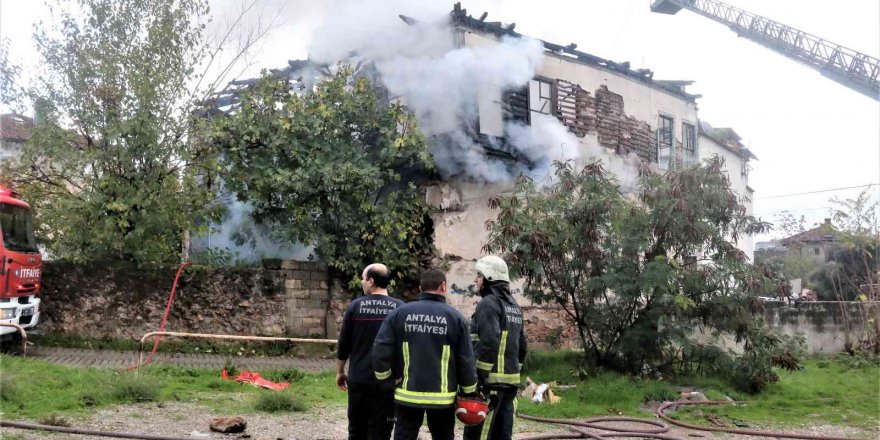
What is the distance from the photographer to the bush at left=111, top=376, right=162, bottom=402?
7.95 meters

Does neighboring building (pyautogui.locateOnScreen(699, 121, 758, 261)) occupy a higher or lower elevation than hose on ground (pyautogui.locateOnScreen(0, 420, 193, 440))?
higher

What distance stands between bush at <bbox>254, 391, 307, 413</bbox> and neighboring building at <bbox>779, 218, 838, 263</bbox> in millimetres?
14355

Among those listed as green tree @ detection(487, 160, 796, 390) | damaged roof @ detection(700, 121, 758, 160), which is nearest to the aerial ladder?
damaged roof @ detection(700, 121, 758, 160)

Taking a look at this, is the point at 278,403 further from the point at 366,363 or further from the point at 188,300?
the point at 188,300

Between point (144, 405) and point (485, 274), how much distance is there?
4.61 meters

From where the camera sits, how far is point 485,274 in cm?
543

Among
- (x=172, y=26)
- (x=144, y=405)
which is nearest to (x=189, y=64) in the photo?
(x=172, y=26)

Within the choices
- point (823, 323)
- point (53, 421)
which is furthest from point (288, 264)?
point (823, 323)

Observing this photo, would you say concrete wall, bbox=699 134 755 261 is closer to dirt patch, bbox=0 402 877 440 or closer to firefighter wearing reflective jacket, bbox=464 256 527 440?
dirt patch, bbox=0 402 877 440

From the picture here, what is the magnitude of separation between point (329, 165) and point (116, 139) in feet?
12.4

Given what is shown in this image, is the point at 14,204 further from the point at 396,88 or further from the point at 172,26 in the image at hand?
the point at 396,88

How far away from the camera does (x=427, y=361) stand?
4727mm

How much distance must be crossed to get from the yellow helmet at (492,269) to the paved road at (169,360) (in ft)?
22.0

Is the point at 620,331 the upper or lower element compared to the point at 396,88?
lower
